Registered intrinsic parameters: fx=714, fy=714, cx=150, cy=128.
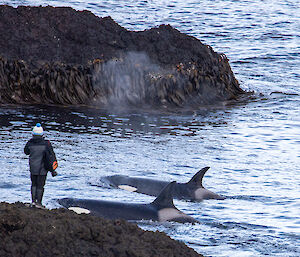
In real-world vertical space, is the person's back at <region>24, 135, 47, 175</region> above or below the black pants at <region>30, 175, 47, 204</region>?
above

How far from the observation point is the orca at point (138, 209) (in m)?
11.8

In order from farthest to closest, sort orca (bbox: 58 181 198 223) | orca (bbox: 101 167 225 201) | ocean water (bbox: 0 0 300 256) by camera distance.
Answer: orca (bbox: 101 167 225 201), orca (bbox: 58 181 198 223), ocean water (bbox: 0 0 300 256)

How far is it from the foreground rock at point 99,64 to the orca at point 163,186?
8126 mm

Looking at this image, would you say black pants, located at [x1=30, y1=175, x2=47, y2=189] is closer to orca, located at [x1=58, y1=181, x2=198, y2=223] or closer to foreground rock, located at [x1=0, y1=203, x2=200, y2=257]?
orca, located at [x1=58, y1=181, x2=198, y2=223]

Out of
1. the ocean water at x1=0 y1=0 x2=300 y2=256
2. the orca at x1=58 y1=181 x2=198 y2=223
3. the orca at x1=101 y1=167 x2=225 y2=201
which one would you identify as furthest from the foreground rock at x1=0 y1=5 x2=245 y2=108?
the orca at x1=58 y1=181 x2=198 y2=223

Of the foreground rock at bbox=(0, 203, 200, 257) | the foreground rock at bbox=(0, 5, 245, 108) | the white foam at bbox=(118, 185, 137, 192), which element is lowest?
the white foam at bbox=(118, 185, 137, 192)

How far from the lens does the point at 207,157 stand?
16594 mm

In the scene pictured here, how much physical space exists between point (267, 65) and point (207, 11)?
1163 cm

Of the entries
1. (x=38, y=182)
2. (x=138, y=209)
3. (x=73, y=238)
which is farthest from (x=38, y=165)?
(x=73, y=238)

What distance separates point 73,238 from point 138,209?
4262mm

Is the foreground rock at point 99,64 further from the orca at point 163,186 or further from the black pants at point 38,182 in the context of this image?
the black pants at point 38,182

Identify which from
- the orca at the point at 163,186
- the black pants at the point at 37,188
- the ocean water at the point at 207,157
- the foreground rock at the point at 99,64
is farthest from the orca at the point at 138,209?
the foreground rock at the point at 99,64

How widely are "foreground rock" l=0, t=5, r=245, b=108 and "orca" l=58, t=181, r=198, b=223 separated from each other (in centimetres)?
1034

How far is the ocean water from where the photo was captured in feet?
38.2
